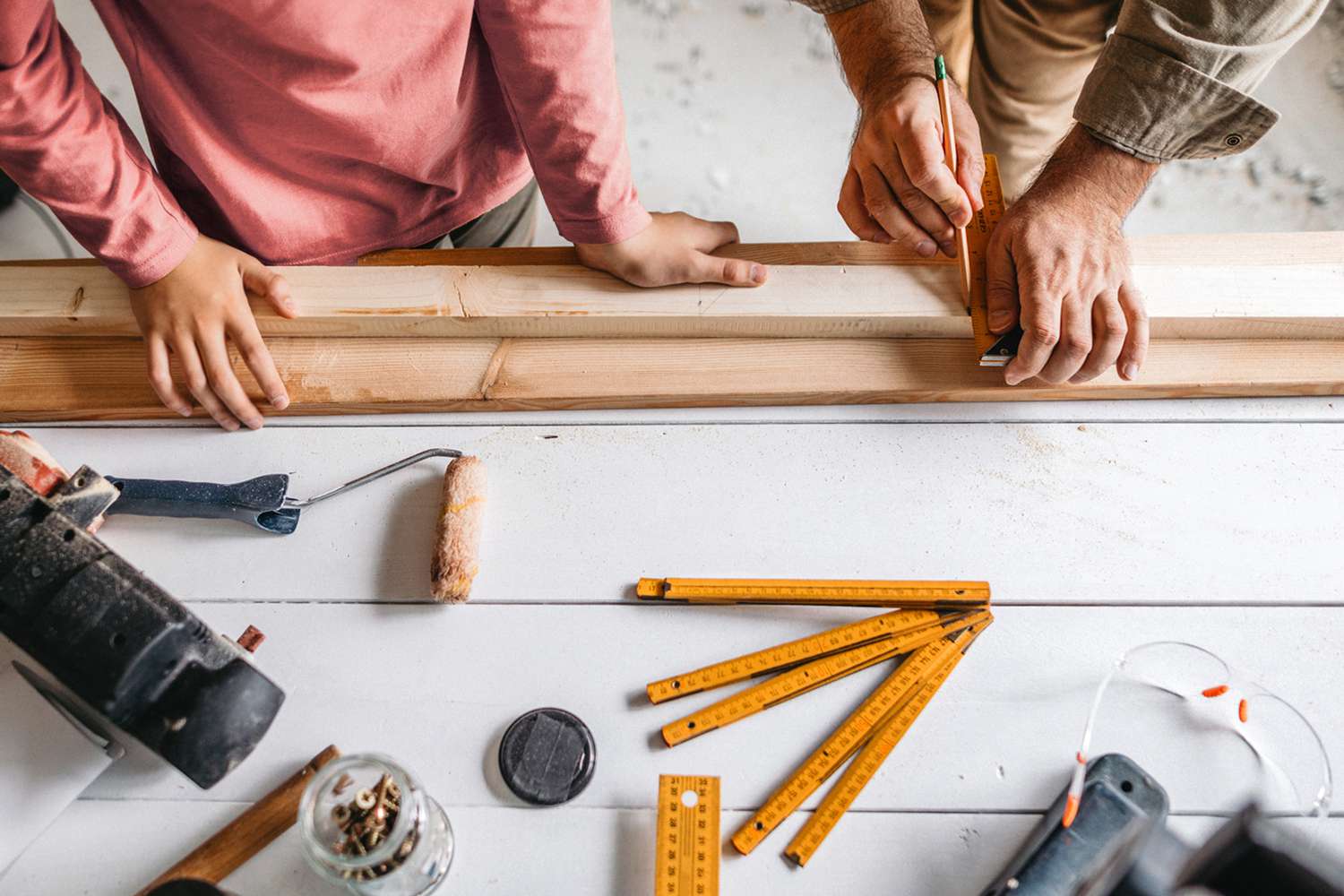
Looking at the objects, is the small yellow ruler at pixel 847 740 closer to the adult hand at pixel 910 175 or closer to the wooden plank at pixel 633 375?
the wooden plank at pixel 633 375

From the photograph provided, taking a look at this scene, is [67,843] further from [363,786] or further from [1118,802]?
Answer: [1118,802]

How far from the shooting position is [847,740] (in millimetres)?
786

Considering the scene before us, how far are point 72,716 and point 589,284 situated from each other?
66cm

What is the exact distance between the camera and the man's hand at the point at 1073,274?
35.5 inches

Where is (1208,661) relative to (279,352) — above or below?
below

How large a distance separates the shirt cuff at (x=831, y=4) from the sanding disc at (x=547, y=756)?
40.8 inches

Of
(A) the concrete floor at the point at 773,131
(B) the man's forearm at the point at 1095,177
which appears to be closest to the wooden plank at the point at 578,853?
(B) the man's forearm at the point at 1095,177

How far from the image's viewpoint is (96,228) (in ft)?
3.00

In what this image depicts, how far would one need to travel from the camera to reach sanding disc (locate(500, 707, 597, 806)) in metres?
0.78

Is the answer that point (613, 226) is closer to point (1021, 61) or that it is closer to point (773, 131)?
point (1021, 61)

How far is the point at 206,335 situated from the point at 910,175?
809 millimetres

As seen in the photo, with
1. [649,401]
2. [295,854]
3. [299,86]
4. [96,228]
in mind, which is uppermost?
[299,86]

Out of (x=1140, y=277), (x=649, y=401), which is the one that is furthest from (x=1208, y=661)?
(x=649, y=401)

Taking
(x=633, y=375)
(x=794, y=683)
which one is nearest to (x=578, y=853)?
(x=794, y=683)
